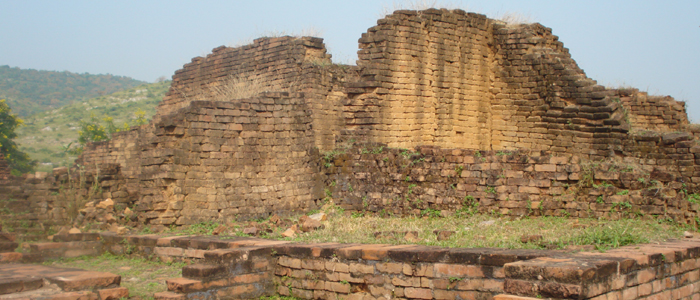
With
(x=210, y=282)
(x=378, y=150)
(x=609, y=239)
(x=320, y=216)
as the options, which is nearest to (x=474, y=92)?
(x=378, y=150)

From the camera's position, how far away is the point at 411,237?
6.57 meters

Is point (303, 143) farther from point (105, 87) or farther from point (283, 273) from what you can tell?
point (105, 87)

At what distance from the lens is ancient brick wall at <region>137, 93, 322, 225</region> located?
9062 mm

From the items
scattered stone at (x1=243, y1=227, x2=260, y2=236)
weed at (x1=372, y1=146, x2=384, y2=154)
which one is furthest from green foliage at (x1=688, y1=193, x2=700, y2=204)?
scattered stone at (x1=243, y1=227, x2=260, y2=236)

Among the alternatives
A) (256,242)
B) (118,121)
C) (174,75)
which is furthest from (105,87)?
(256,242)

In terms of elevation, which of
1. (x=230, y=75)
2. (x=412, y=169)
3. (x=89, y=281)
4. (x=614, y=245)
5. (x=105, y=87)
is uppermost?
(x=105, y=87)

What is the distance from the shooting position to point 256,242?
678 centimetres

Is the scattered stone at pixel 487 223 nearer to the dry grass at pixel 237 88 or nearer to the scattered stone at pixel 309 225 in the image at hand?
the scattered stone at pixel 309 225

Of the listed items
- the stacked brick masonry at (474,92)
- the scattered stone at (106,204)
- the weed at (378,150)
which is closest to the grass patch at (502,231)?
the weed at (378,150)

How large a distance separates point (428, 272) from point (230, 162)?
5278mm

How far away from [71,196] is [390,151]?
5.76 meters

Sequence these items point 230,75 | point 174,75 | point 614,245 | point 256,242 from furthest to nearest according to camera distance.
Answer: point 174,75 → point 230,75 → point 256,242 → point 614,245

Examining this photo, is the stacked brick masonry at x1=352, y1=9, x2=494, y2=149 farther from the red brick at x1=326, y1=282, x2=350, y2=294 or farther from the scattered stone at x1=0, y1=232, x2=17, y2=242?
the scattered stone at x1=0, y1=232, x2=17, y2=242

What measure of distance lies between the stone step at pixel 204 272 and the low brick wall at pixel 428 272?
0.4 inches
